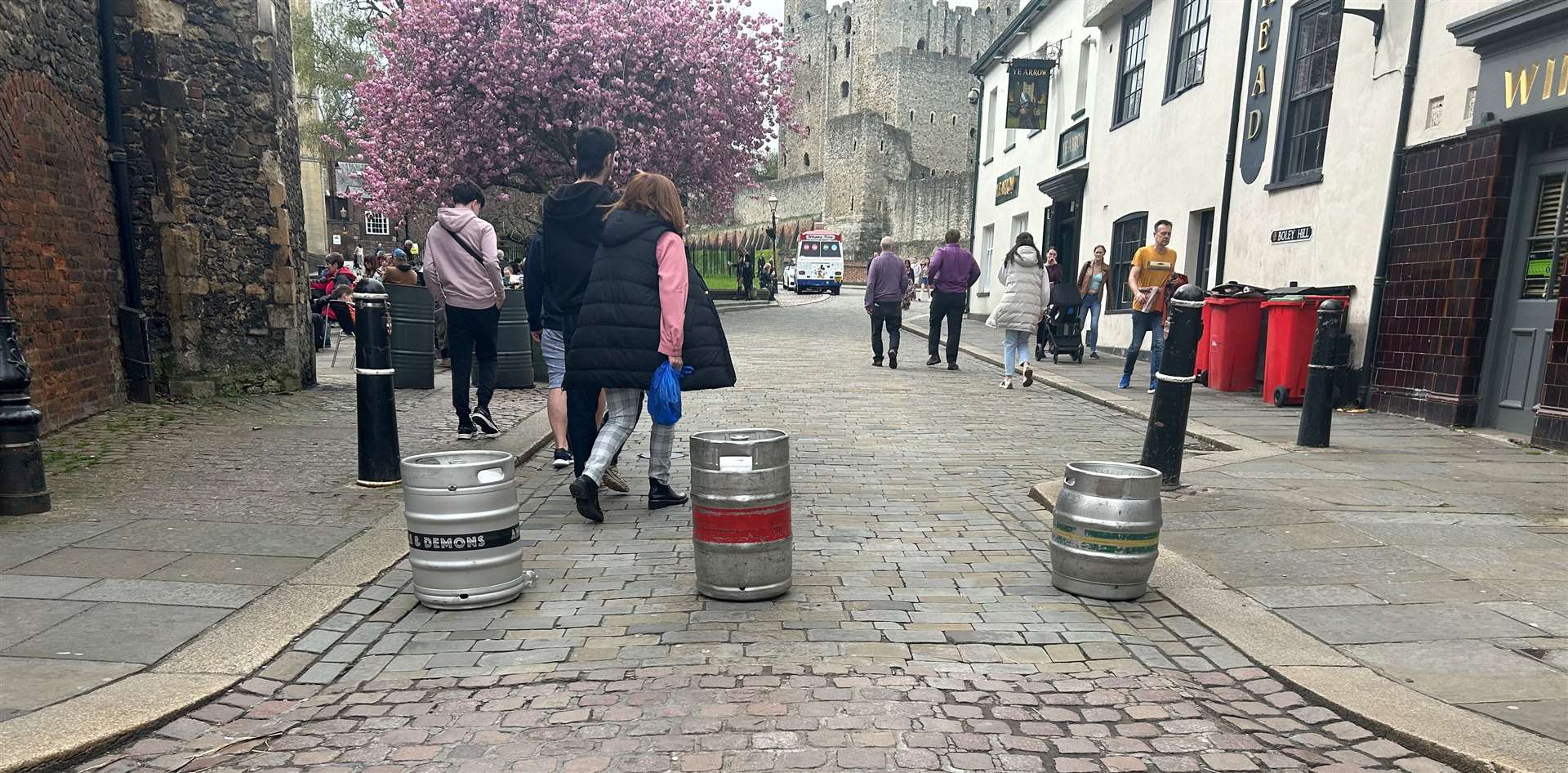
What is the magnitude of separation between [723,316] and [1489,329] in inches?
742

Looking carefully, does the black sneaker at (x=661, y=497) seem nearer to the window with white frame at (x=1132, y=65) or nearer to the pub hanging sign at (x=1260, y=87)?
the pub hanging sign at (x=1260, y=87)

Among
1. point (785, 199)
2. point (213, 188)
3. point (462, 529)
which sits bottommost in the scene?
point (462, 529)

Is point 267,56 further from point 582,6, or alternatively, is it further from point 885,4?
point 885,4

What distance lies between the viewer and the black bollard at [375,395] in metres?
5.26

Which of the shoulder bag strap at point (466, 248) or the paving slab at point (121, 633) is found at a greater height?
the shoulder bag strap at point (466, 248)

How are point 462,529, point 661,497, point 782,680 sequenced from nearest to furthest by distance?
point 782,680, point 462,529, point 661,497

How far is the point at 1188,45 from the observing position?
42.7ft

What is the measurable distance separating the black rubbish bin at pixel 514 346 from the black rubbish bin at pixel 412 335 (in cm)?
70

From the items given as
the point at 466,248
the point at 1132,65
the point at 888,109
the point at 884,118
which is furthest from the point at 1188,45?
the point at 888,109

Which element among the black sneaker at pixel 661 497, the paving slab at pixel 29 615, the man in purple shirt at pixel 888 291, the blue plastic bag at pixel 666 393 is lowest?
the paving slab at pixel 29 615

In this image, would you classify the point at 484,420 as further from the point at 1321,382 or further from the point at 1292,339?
the point at 1292,339

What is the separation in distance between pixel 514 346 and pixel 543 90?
40.3ft

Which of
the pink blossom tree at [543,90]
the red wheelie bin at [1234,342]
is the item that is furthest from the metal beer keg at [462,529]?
the pink blossom tree at [543,90]

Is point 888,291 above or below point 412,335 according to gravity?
above
